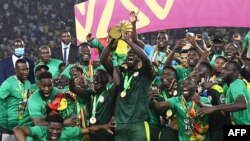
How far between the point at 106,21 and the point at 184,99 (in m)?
4.26

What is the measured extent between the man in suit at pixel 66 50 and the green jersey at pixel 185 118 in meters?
4.21

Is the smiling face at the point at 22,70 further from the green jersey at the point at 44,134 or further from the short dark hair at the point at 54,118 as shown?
the green jersey at the point at 44,134

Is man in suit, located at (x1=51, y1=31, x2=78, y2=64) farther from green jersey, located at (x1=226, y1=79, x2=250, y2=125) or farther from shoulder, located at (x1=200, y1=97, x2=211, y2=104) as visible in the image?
green jersey, located at (x1=226, y1=79, x2=250, y2=125)

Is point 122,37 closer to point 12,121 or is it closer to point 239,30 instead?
point 12,121

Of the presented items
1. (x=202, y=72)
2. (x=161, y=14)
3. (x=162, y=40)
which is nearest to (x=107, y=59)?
(x=202, y=72)

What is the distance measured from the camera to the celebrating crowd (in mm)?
9383

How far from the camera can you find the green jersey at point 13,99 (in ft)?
35.3

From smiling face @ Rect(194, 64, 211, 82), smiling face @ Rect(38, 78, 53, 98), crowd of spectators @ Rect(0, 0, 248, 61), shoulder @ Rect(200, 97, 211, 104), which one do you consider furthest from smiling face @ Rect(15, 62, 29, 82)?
crowd of spectators @ Rect(0, 0, 248, 61)

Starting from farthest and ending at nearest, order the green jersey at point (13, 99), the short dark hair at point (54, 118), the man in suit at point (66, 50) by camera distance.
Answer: the man in suit at point (66, 50) < the green jersey at point (13, 99) < the short dark hair at point (54, 118)

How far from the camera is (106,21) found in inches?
528

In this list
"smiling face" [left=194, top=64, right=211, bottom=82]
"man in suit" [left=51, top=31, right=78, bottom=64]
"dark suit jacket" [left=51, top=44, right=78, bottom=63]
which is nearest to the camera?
"smiling face" [left=194, top=64, right=211, bottom=82]

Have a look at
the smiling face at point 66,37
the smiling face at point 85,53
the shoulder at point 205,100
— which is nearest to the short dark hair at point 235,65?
the shoulder at point 205,100

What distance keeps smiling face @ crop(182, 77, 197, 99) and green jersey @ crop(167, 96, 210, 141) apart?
10 centimetres

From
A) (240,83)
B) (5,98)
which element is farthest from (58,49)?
(240,83)
